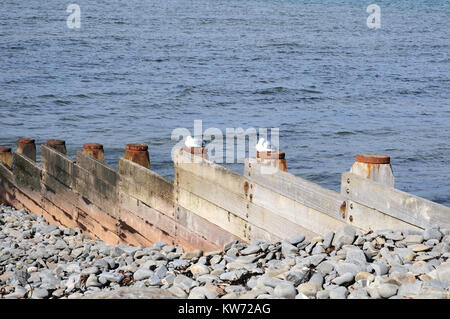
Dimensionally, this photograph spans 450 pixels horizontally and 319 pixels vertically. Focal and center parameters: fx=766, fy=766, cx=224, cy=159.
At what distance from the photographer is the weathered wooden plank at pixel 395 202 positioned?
7059 millimetres

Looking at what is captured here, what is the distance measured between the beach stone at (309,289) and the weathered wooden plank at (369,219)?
1450mm

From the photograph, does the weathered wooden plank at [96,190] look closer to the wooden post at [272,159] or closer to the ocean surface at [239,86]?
the wooden post at [272,159]

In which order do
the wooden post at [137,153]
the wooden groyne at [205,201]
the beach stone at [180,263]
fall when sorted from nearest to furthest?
the wooden groyne at [205,201]
the beach stone at [180,263]
the wooden post at [137,153]

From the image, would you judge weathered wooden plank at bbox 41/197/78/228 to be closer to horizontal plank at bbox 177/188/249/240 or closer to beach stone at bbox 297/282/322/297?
horizontal plank at bbox 177/188/249/240

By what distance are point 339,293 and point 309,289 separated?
29cm

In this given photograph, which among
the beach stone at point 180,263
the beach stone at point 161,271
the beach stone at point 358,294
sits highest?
the beach stone at point 358,294

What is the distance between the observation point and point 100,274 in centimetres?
823

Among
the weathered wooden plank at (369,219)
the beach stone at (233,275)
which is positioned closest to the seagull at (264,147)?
the weathered wooden plank at (369,219)

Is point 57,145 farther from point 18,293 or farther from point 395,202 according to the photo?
point 395,202

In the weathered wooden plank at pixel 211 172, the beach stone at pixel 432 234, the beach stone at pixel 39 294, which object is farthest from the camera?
the weathered wooden plank at pixel 211 172

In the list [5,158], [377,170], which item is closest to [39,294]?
[377,170]

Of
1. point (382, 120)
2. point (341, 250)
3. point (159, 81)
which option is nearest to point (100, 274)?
point (341, 250)

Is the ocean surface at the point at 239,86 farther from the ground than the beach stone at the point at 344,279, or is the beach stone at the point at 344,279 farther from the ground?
the beach stone at the point at 344,279

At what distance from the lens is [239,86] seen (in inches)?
1193
